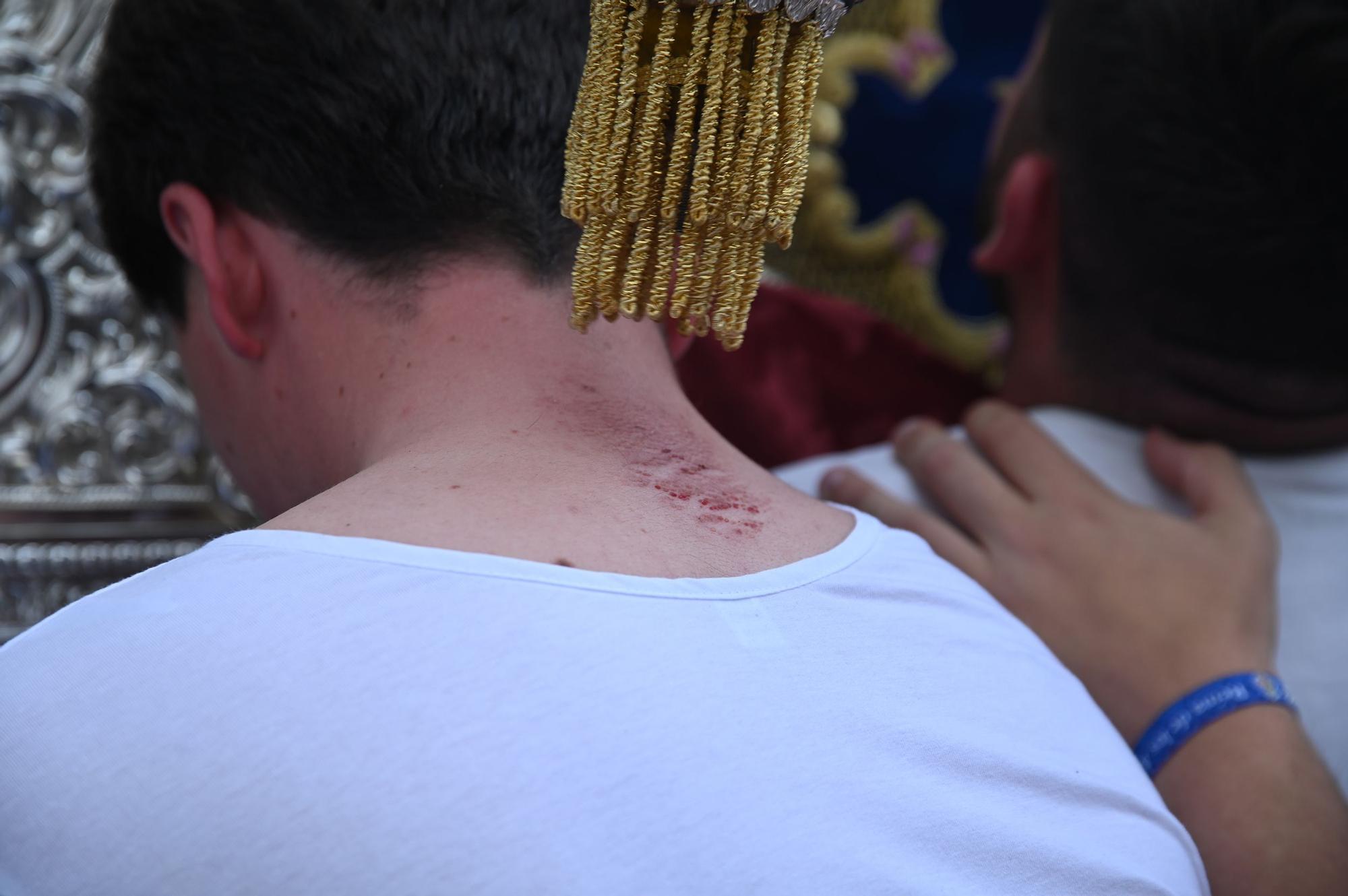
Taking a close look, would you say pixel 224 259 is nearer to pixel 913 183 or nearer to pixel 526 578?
pixel 526 578

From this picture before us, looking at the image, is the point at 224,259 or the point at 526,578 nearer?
the point at 526,578

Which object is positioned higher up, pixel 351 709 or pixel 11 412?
pixel 351 709

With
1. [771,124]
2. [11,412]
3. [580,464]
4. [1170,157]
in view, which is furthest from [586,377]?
[11,412]

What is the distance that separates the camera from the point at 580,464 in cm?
69

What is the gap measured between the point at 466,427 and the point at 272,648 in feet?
0.59

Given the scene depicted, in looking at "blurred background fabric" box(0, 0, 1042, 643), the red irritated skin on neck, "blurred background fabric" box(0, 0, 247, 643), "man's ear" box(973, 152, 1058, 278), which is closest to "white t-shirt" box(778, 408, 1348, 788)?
"man's ear" box(973, 152, 1058, 278)

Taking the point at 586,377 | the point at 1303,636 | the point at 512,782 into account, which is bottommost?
the point at 1303,636

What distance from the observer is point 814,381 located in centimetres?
159

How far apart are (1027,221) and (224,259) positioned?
737 mm

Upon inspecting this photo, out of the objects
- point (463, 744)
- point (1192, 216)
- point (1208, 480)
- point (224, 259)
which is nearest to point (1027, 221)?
point (1192, 216)

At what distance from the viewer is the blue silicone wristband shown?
95 centimetres

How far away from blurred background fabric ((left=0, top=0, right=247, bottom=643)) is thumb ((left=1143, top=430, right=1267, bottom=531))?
94 cm

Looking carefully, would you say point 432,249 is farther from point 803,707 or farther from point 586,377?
point 803,707

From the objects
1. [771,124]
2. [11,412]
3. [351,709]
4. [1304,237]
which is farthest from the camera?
[11,412]
